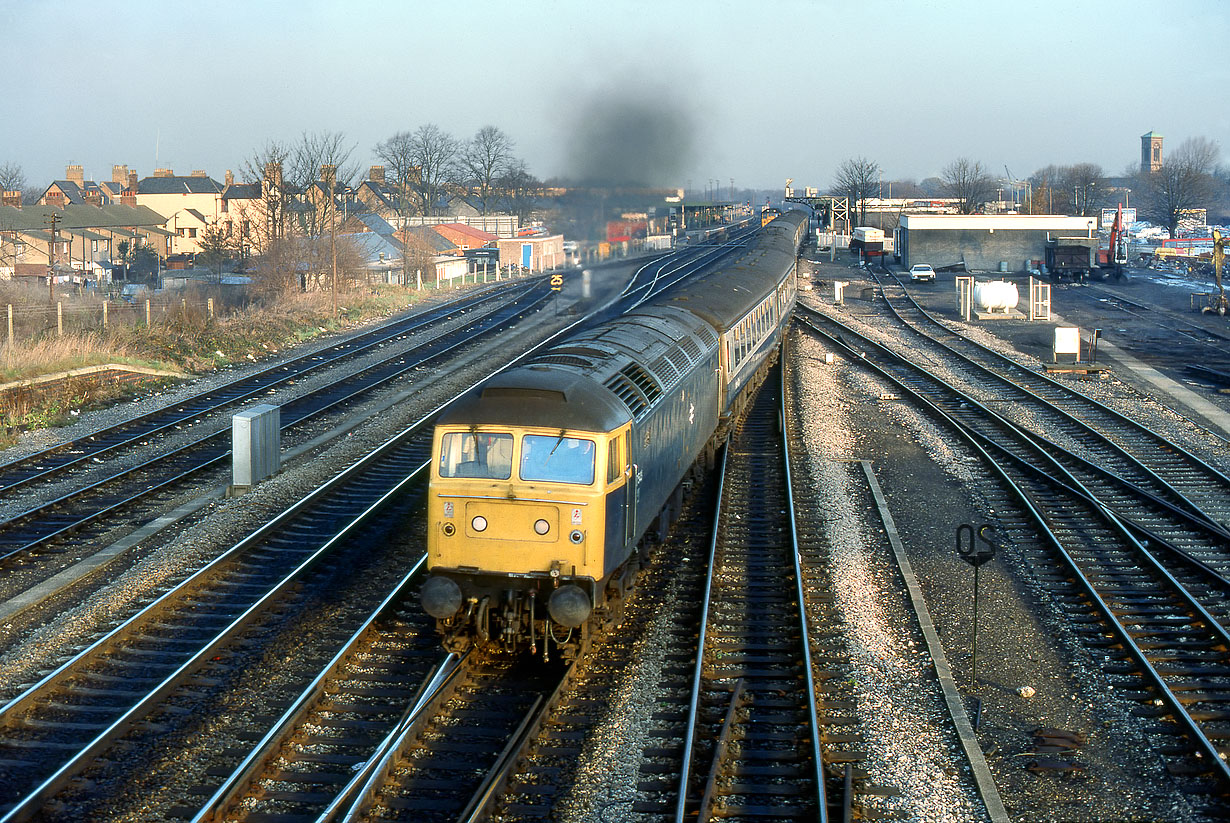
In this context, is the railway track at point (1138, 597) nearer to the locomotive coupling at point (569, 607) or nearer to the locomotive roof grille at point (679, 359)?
the locomotive coupling at point (569, 607)

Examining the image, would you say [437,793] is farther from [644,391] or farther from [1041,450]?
[1041,450]

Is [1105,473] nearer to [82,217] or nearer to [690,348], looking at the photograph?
[690,348]

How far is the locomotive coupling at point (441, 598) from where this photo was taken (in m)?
10.1

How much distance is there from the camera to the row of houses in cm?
5869

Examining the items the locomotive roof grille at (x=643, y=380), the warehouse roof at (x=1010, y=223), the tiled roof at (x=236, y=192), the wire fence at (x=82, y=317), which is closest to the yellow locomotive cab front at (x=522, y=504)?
the locomotive roof grille at (x=643, y=380)

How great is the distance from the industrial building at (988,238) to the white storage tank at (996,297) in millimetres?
22479

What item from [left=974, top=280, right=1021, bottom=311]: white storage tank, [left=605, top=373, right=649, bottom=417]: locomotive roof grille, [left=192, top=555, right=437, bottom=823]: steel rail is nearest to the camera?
[left=192, top=555, right=437, bottom=823]: steel rail

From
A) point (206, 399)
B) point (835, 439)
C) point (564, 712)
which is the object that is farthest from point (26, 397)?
point (564, 712)

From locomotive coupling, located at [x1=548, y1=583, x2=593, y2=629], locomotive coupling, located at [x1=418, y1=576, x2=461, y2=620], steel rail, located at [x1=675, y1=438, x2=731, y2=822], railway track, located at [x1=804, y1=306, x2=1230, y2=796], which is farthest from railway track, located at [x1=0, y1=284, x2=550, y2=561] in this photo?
railway track, located at [x1=804, y1=306, x2=1230, y2=796]

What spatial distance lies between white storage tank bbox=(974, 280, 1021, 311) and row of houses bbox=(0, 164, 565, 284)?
27.1 meters

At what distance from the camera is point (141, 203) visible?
300 feet

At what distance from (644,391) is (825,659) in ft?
11.2

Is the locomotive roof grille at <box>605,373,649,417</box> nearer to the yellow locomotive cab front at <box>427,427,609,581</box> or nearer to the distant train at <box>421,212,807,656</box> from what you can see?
the distant train at <box>421,212,807,656</box>

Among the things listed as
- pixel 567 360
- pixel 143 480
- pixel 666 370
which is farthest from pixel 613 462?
pixel 143 480
